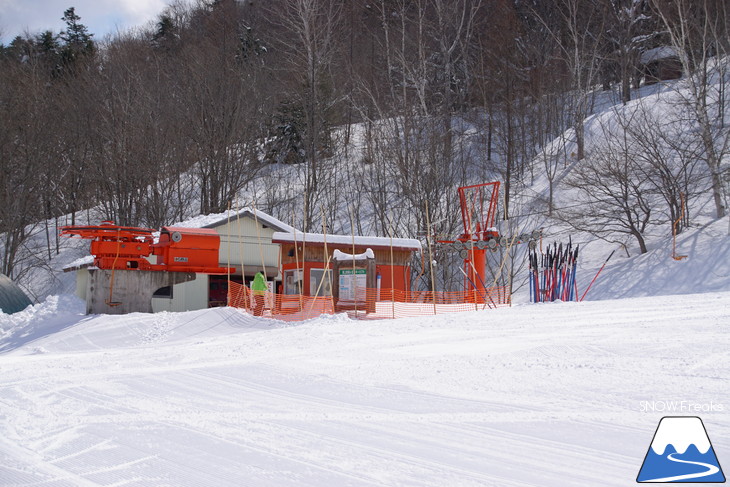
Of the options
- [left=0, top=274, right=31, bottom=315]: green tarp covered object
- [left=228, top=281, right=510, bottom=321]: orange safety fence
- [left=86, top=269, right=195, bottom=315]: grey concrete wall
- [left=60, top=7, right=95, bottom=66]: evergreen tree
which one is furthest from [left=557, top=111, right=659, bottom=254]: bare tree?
[left=60, top=7, right=95, bottom=66]: evergreen tree

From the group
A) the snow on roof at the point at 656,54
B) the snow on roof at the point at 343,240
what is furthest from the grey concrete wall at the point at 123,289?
the snow on roof at the point at 656,54

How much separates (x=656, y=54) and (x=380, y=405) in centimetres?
4647

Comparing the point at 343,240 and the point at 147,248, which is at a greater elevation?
the point at 343,240

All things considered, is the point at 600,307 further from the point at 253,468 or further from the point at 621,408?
the point at 253,468

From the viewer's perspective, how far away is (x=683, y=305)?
48.9ft

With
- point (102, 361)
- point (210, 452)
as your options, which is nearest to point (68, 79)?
point (102, 361)

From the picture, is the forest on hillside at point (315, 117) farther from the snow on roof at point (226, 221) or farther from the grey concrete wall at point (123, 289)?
the grey concrete wall at point (123, 289)

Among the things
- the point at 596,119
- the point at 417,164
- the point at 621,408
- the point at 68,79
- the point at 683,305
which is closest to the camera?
the point at 621,408

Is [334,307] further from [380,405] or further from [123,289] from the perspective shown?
[380,405]

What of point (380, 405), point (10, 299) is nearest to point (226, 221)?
point (10, 299)

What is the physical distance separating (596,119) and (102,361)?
3564 cm

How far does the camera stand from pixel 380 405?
7.84 meters

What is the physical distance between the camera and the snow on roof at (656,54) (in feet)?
150

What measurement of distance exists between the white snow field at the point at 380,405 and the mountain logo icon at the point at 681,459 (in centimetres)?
16
